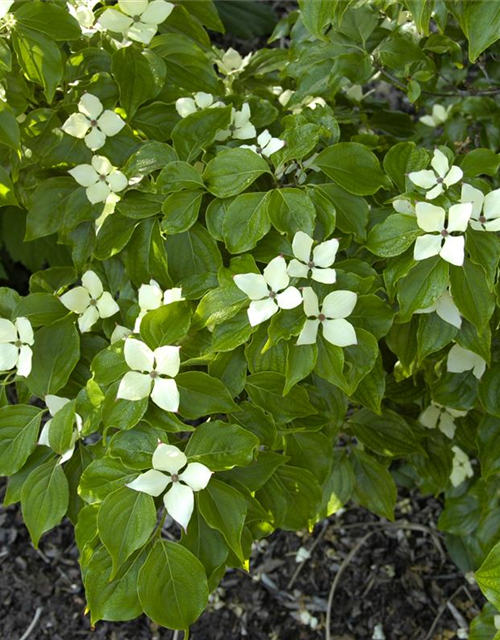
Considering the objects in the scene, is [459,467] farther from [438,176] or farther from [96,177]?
[96,177]

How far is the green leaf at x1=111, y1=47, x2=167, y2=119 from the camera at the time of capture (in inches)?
46.6

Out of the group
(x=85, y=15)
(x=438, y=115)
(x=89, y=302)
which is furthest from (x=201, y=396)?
(x=438, y=115)

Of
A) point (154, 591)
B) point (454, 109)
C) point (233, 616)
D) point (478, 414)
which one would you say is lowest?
point (233, 616)

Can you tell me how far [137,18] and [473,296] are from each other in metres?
0.64

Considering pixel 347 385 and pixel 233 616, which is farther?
pixel 233 616

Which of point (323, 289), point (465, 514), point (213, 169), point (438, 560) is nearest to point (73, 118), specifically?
point (213, 169)

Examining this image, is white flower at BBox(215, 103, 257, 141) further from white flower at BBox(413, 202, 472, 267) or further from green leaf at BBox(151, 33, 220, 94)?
white flower at BBox(413, 202, 472, 267)

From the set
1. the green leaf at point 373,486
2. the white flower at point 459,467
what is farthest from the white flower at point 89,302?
the white flower at point 459,467

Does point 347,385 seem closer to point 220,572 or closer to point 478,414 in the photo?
point 220,572

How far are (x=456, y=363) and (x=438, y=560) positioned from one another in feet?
3.00

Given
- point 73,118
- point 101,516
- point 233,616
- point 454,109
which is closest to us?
point 101,516

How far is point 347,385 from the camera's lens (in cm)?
98

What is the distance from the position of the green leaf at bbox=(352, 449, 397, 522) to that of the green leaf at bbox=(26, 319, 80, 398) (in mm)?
557

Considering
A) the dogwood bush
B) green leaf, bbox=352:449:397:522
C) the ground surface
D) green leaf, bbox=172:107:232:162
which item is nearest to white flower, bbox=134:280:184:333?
the dogwood bush
